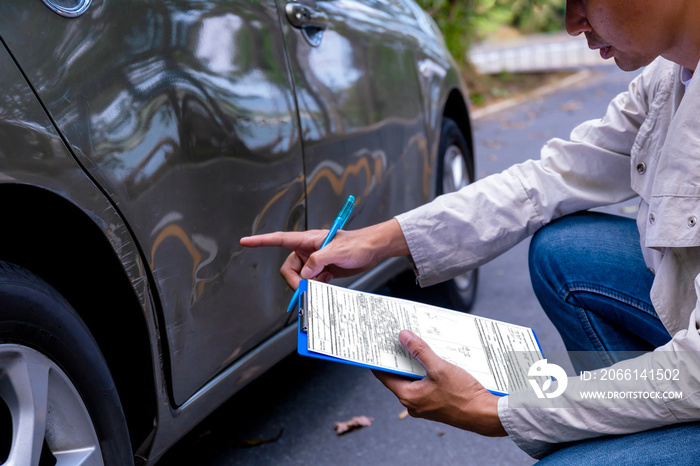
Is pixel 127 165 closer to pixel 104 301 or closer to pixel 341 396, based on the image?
pixel 104 301

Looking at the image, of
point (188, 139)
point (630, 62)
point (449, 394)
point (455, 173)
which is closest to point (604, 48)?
point (630, 62)

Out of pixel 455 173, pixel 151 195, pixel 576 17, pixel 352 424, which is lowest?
pixel 352 424

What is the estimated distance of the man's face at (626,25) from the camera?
1.44m

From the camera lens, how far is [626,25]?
1471mm

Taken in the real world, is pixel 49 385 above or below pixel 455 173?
above

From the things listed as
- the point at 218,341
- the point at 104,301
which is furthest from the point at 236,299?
the point at 104,301

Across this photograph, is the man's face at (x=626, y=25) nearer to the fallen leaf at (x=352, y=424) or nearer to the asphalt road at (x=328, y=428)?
the asphalt road at (x=328, y=428)

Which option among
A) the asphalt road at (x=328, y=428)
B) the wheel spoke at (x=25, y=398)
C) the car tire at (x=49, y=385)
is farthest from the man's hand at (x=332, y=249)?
the asphalt road at (x=328, y=428)

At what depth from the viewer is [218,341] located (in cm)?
178

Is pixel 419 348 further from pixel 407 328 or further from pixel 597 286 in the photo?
pixel 597 286

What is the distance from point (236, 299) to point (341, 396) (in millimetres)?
971

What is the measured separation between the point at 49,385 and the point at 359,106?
1.30 meters

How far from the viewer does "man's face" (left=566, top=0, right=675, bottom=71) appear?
1442 millimetres

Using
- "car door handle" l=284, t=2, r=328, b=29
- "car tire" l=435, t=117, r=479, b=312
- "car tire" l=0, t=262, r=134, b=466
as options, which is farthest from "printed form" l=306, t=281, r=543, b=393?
"car tire" l=435, t=117, r=479, b=312
